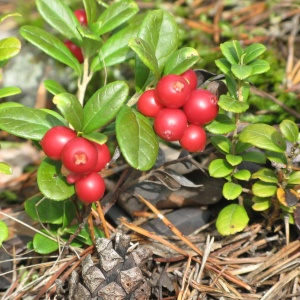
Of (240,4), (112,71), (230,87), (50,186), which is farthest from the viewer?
(240,4)

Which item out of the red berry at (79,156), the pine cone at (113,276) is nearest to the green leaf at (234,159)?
the pine cone at (113,276)

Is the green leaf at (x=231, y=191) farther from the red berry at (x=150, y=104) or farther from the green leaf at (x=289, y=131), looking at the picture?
the red berry at (x=150, y=104)

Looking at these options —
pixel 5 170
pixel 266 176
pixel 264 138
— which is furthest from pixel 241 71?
pixel 5 170

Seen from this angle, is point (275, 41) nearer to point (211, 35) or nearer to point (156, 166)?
point (211, 35)

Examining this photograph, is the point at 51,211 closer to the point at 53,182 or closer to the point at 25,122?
the point at 53,182

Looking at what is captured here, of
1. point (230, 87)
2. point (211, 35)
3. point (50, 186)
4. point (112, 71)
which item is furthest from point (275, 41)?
point (50, 186)
